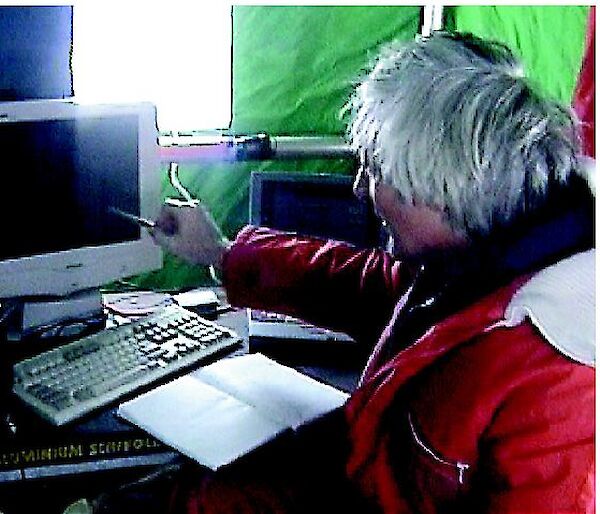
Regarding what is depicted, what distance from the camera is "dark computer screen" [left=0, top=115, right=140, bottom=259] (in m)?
1.41

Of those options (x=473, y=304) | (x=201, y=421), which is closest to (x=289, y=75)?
(x=201, y=421)

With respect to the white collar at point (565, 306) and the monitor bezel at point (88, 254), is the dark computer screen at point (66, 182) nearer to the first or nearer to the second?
the monitor bezel at point (88, 254)

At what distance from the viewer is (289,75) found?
→ 1.83 m

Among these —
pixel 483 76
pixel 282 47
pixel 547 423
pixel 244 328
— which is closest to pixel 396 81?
pixel 483 76

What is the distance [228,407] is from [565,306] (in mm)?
532

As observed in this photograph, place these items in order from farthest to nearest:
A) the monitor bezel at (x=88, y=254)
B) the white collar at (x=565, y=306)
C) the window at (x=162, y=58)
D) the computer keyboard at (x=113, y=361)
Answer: the window at (x=162, y=58) < the monitor bezel at (x=88, y=254) < the computer keyboard at (x=113, y=361) < the white collar at (x=565, y=306)

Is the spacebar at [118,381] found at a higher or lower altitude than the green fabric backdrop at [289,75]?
lower

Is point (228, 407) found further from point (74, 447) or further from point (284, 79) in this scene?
point (284, 79)

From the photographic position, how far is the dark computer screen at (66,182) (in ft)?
4.61

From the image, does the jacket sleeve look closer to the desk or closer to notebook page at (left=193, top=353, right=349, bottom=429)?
notebook page at (left=193, top=353, right=349, bottom=429)

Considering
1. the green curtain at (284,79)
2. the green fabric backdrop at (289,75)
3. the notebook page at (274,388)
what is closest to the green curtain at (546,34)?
the green fabric backdrop at (289,75)

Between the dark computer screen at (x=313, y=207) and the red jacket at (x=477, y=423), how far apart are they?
0.67 metres

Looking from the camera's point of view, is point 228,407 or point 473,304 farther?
point 228,407

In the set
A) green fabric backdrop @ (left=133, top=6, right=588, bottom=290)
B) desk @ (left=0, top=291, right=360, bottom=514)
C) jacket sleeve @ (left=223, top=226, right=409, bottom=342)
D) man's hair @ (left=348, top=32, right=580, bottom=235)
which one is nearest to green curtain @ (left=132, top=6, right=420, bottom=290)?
green fabric backdrop @ (left=133, top=6, right=588, bottom=290)
